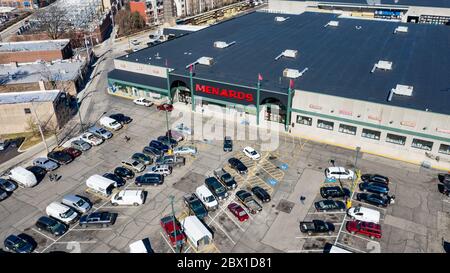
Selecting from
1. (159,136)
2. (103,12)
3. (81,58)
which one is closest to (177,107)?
(159,136)

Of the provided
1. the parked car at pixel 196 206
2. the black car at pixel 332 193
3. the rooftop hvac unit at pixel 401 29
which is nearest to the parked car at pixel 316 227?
the black car at pixel 332 193

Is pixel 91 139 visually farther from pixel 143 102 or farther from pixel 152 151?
pixel 143 102

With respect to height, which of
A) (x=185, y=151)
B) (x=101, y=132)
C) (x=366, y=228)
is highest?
(x=101, y=132)

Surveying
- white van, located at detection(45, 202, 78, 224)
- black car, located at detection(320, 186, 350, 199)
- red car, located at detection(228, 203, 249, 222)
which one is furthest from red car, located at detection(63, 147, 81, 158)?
black car, located at detection(320, 186, 350, 199)

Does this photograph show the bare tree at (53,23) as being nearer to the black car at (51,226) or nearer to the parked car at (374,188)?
the black car at (51,226)

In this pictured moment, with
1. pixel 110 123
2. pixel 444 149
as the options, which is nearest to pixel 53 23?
pixel 110 123
